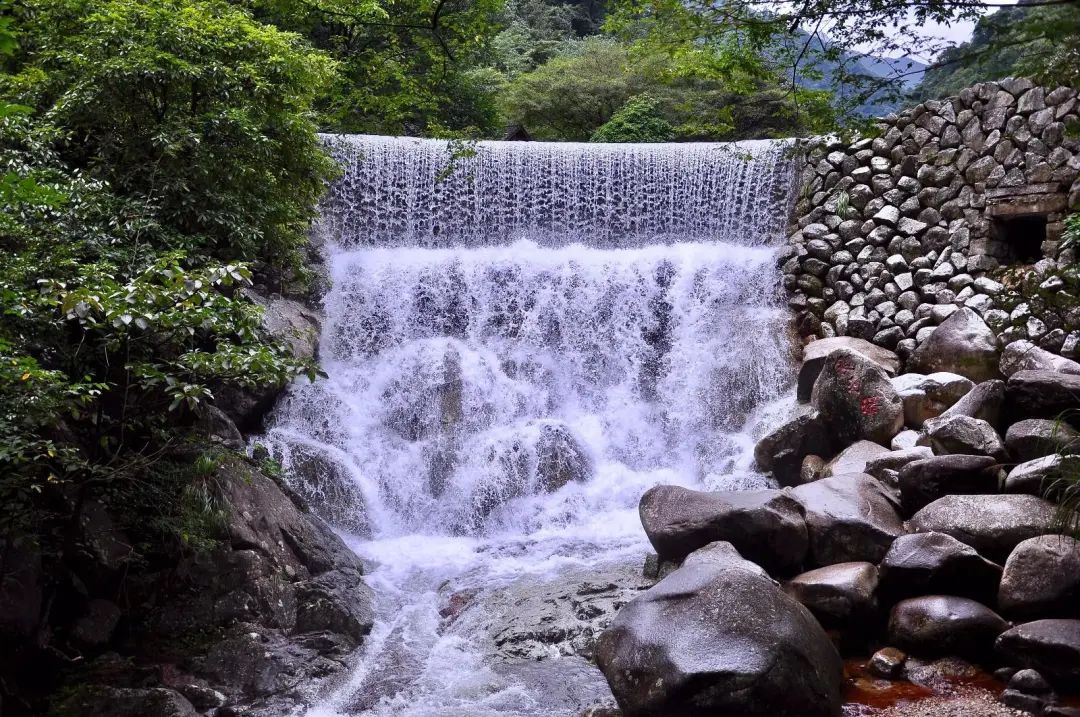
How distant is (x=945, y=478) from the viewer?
6.63 m

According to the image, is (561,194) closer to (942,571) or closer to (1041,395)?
(1041,395)

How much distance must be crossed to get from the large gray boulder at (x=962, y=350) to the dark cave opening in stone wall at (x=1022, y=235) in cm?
114

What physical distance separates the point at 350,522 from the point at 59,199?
16.4 ft

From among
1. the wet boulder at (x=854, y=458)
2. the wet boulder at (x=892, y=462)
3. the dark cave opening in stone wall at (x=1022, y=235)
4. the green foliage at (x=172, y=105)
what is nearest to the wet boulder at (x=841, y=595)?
the wet boulder at (x=892, y=462)

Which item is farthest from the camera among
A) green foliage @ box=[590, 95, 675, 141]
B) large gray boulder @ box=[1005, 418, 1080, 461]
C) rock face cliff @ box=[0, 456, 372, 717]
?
green foliage @ box=[590, 95, 675, 141]

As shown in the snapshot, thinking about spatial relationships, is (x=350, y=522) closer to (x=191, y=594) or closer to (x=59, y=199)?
(x=191, y=594)

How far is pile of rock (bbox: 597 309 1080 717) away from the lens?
4.70m

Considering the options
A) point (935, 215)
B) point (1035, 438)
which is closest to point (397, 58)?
point (935, 215)

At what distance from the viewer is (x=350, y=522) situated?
8.16 meters

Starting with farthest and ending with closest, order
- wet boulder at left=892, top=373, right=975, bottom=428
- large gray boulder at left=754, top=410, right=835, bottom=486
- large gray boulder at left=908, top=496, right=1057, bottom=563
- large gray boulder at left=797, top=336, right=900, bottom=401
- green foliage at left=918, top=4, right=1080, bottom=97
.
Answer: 1. large gray boulder at left=797, top=336, right=900, bottom=401
2. large gray boulder at left=754, top=410, right=835, bottom=486
3. wet boulder at left=892, top=373, right=975, bottom=428
4. large gray boulder at left=908, top=496, right=1057, bottom=563
5. green foliage at left=918, top=4, right=1080, bottom=97

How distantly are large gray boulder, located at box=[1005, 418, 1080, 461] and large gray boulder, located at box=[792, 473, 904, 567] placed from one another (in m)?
1.02

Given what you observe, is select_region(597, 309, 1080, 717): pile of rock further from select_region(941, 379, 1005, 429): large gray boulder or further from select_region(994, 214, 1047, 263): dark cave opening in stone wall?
select_region(994, 214, 1047, 263): dark cave opening in stone wall

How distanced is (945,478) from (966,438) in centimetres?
54

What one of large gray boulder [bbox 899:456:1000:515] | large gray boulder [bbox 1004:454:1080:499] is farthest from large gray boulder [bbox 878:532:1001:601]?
large gray boulder [bbox 899:456:1000:515]
